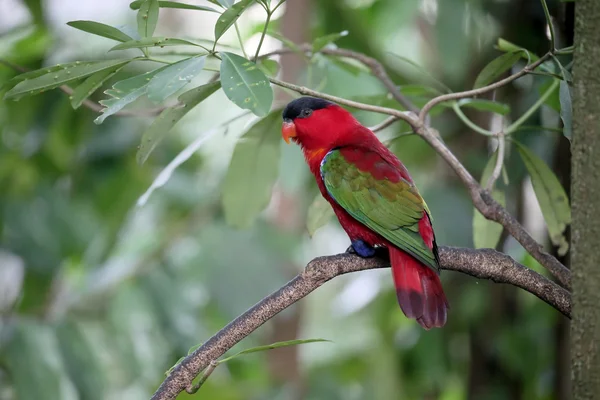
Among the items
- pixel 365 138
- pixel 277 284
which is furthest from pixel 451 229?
pixel 365 138

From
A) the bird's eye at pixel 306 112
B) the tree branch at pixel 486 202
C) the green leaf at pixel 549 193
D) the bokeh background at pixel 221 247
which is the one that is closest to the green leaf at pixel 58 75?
the tree branch at pixel 486 202

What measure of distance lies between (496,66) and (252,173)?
2.55 ft

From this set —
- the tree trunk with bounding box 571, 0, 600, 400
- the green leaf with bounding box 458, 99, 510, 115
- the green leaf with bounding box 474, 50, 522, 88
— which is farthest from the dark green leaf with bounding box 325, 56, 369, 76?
the tree trunk with bounding box 571, 0, 600, 400

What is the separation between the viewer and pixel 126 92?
138cm

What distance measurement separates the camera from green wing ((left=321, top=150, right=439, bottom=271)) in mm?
1802

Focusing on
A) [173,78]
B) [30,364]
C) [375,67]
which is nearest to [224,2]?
[173,78]

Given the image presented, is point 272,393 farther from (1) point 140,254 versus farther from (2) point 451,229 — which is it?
(2) point 451,229

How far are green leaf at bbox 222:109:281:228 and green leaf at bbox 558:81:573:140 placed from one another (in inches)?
33.1

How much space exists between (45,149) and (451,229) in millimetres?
1879

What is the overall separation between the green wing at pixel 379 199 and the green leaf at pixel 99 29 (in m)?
0.79

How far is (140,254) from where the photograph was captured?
349 cm

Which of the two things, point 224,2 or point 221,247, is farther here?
point 221,247

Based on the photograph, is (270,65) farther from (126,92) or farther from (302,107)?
(126,92)

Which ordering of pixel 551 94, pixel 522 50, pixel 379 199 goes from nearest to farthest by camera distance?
pixel 522 50 < pixel 551 94 < pixel 379 199
